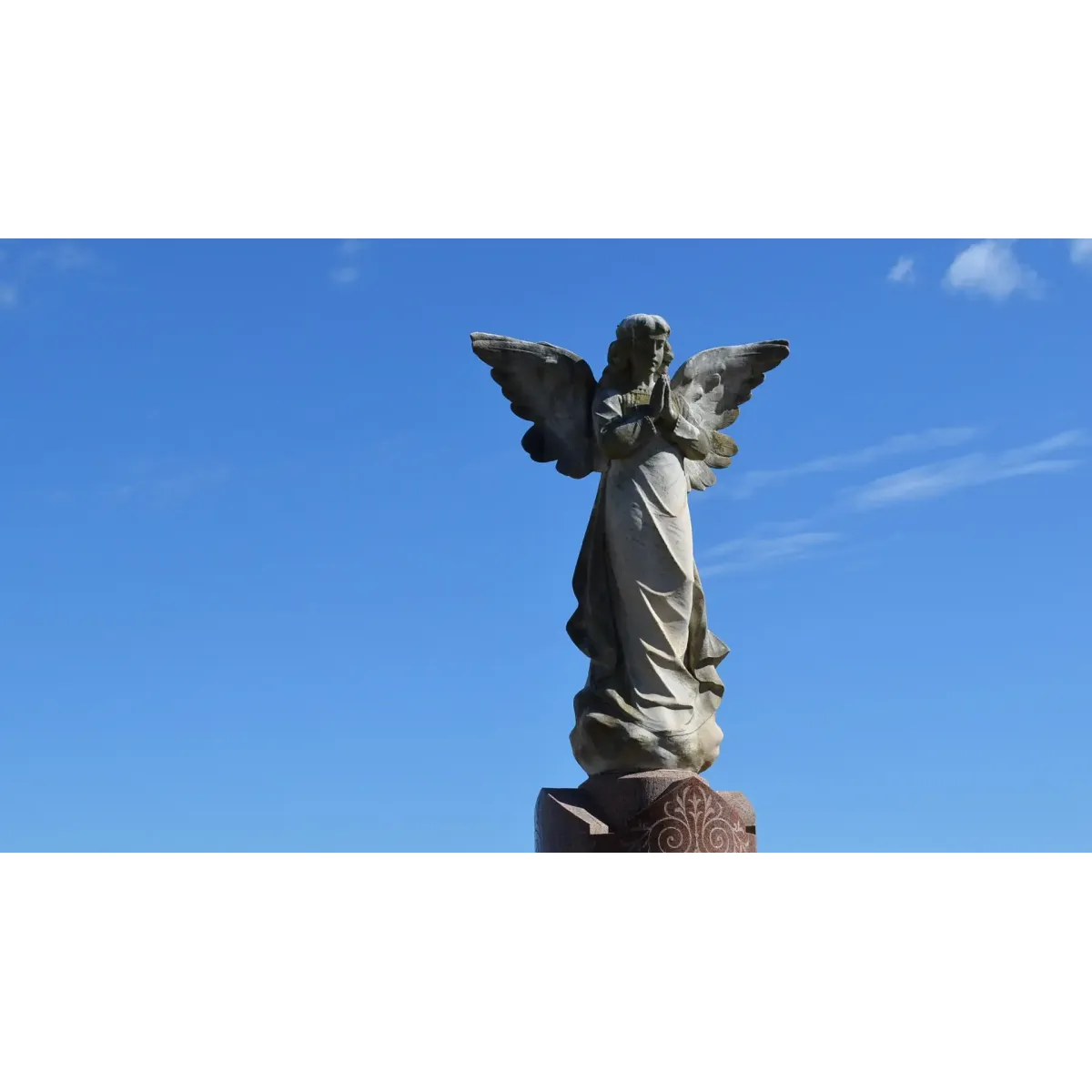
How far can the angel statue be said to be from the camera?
392 inches

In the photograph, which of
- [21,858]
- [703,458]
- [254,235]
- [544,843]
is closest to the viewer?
[21,858]

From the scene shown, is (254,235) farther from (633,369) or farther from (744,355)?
(744,355)

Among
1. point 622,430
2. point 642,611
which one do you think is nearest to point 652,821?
point 642,611

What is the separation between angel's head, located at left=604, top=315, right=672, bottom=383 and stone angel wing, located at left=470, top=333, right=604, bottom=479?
27 cm

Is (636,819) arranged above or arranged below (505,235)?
below

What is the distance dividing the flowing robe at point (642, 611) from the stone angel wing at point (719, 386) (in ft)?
1.03

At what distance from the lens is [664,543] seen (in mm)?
10242

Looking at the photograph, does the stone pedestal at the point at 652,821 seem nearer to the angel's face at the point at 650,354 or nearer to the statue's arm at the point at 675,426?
the statue's arm at the point at 675,426

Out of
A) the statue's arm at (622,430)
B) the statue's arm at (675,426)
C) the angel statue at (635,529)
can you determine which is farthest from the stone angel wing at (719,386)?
the statue's arm at (622,430)

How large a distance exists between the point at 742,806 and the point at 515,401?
3.25m

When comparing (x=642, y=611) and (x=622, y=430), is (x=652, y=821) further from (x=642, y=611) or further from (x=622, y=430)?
(x=622, y=430)

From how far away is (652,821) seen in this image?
9.45m

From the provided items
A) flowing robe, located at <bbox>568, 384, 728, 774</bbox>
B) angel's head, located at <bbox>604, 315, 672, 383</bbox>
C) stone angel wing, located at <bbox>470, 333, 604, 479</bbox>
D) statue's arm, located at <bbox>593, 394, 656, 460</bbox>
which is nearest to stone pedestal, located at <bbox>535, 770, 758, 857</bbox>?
flowing robe, located at <bbox>568, 384, 728, 774</bbox>
